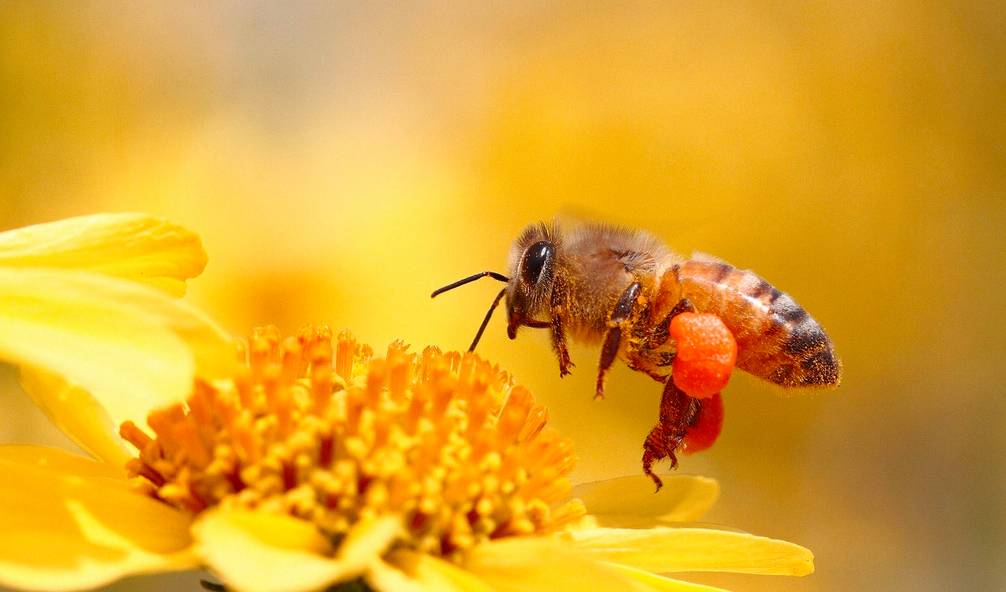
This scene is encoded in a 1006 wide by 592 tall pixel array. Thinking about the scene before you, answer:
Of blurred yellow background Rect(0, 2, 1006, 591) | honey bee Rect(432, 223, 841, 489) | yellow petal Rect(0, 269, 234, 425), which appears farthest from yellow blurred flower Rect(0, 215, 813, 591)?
blurred yellow background Rect(0, 2, 1006, 591)

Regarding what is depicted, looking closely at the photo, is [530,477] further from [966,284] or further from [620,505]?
[966,284]

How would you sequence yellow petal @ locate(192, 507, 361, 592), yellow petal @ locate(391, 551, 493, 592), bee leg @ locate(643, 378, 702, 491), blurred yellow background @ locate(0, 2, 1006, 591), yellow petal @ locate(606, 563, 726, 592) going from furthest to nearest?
blurred yellow background @ locate(0, 2, 1006, 591) < bee leg @ locate(643, 378, 702, 491) < yellow petal @ locate(606, 563, 726, 592) < yellow petal @ locate(391, 551, 493, 592) < yellow petal @ locate(192, 507, 361, 592)

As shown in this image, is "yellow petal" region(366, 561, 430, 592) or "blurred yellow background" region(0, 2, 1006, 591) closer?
"yellow petal" region(366, 561, 430, 592)

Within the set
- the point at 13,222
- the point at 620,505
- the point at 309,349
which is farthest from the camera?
the point at 13,222

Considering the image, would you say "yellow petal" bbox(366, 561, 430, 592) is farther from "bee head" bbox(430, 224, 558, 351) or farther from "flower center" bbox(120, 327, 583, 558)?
"bee head" bbox(430, 224, 558, 351)

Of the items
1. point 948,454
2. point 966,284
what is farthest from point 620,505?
point 966,284

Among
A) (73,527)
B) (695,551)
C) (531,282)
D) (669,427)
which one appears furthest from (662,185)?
(73,527)
